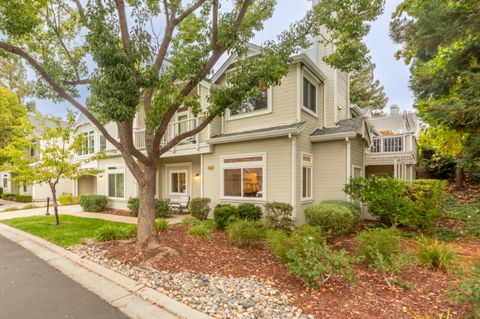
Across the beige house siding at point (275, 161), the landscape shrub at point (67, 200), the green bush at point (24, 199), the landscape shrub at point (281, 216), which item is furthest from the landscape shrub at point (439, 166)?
the green bush at point (24, 199)

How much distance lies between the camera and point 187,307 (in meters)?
3.71

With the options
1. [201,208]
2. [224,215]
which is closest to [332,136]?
[224,215]

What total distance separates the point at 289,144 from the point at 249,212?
2941mm

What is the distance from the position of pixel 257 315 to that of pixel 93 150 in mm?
16961

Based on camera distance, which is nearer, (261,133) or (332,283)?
(332,283)

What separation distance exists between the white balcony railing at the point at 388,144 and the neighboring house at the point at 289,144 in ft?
2.63

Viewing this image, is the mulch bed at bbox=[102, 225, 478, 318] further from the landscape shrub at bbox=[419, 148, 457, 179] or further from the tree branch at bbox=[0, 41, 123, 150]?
the landscape shrub at bbox=[419, 148, 457, 179]

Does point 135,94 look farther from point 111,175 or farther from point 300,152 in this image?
point 111,175

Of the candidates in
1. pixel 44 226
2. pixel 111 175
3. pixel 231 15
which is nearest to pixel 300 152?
pixel 231 15

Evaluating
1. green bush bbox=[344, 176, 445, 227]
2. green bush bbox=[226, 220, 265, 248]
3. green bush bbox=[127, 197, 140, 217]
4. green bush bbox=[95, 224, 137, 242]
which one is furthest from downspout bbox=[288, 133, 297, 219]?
green bush bbox=[127, 197, 140, 217]

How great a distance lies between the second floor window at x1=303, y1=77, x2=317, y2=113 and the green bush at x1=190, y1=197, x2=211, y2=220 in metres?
5.94

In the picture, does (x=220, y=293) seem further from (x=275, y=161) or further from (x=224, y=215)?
(x=275, y=161)

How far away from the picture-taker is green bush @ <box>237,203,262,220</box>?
900 centimetres

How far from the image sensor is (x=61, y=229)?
9.10 m
